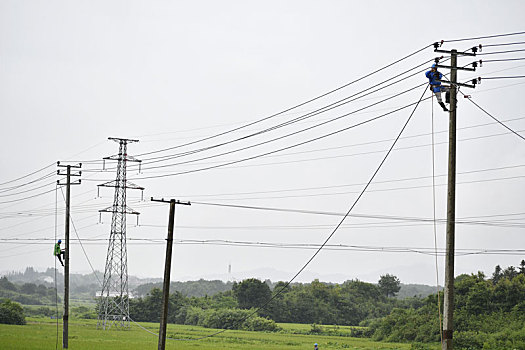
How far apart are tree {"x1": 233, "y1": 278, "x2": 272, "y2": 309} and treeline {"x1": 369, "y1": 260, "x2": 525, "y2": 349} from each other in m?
30.1

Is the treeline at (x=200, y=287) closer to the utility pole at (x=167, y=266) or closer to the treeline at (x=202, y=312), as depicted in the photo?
the treeline at (x=202, y=312)

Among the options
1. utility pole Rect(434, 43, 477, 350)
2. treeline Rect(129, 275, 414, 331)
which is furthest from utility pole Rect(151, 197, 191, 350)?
treeline Rect(129, 275, 414, 331)

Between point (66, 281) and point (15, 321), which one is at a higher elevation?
point (66, 281)

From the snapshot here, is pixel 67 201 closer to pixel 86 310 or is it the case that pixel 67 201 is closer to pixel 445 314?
pixel 445 314

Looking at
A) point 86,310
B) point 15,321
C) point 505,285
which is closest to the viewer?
point 505,285

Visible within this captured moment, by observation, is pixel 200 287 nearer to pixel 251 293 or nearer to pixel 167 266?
pixel 251 293

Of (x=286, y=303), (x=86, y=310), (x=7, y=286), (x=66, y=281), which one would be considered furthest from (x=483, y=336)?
(x=7, y=286)

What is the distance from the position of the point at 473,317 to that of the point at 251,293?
131 feet

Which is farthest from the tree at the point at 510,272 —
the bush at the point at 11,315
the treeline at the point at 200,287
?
the treeline at the point at 200,287

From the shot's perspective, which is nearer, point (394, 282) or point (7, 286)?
point (394, 282)

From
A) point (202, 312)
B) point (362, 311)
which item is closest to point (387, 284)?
point (362, 311)

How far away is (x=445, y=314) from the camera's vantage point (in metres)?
14.2

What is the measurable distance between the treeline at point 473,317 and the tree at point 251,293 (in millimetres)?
30099

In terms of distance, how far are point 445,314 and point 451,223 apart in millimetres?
2103
